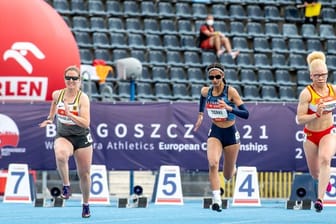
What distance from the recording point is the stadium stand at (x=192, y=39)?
2934 centimetres

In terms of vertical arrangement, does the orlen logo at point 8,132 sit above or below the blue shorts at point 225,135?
above

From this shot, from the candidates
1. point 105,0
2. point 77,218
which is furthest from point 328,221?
point 105,0

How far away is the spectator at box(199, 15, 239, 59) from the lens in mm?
29891

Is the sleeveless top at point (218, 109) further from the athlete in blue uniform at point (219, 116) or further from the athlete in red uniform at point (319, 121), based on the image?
the athlete in red uniform at point (319, 121)

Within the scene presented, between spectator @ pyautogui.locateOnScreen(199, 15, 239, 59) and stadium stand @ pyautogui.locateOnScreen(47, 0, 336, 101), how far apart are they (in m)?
0.28

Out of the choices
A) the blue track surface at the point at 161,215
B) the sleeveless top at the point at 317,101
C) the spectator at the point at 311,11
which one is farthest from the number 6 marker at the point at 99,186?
the spectator at the point at 311,11

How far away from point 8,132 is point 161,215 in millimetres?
5630

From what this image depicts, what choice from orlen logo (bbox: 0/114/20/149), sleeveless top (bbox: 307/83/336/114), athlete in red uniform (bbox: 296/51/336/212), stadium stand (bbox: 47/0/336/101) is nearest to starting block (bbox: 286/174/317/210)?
orlen logo (bbox: 0/114/20/149)

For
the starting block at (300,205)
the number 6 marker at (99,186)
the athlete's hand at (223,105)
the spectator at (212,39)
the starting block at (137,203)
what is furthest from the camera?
the spectator at (212,39)

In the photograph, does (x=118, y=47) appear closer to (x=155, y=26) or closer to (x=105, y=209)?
(x=155, y=26)

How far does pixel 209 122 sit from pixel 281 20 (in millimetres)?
11997

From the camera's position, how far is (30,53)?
22.9 meters

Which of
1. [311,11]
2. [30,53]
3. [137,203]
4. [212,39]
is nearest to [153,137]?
[137,203]

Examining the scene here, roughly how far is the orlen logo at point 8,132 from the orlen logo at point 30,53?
1733mm
